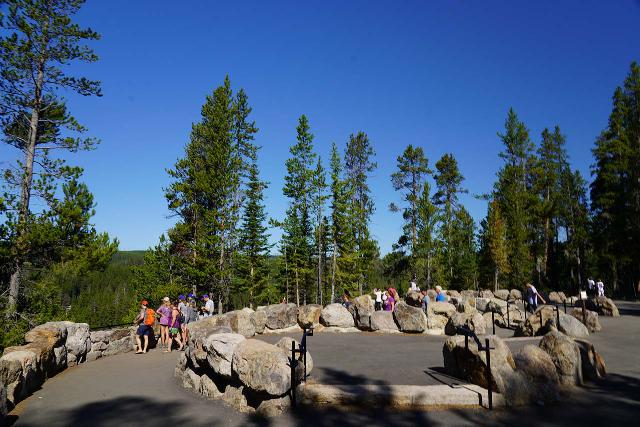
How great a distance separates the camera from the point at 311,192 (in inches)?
1383

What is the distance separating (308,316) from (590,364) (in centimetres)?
1137

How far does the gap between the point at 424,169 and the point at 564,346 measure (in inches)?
1332

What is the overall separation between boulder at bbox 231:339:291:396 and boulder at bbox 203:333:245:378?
0.45 m

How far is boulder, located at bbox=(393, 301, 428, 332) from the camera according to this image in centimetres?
1592

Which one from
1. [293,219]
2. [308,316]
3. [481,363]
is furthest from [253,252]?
[481,363]

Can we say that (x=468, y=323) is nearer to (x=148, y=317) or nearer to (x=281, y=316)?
(x=281, y=316)

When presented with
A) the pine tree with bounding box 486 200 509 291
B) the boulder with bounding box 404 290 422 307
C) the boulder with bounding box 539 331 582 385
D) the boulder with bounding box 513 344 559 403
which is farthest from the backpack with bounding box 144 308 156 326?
the pine tree with bounding box 486 200 509 291

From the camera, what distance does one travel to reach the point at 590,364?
297 inches

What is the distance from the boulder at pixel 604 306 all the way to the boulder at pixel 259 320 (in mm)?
16110

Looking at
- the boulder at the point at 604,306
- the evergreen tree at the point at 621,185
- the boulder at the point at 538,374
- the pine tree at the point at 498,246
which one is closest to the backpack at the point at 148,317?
the boulder at the point at 538,374

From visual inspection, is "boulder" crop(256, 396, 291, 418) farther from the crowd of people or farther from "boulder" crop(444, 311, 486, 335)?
"boulder" crop(444, 311, 486, 335)

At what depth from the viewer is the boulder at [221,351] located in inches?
293

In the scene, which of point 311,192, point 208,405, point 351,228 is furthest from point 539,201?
point 208,405

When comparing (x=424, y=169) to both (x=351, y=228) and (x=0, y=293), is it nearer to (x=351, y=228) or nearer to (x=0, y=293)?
(x=351, y=228)
